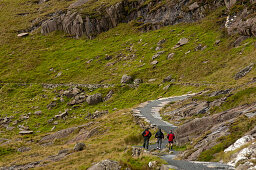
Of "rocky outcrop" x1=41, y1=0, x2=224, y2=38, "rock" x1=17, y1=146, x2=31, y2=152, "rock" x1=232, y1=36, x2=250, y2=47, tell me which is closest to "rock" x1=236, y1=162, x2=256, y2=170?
"rock" x1=17, y1=146, x2=31, y2=152

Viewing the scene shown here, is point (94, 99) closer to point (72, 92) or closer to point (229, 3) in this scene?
point (72, 92)

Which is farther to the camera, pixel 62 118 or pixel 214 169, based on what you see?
pixel 62 118

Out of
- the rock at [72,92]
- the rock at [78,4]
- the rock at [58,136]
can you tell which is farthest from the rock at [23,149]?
the rock at [78,4]

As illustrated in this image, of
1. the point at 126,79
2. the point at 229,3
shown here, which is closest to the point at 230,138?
the point at 126,79

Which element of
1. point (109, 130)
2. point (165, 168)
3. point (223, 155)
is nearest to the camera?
point (165, 168)

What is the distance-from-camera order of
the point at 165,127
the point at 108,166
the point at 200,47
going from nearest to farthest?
the point at 108,166, the point at 165,127, the point at 200,47

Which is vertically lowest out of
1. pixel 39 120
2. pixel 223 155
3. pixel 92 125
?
pixel 39 120

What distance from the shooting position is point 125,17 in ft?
349

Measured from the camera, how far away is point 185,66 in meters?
61.5

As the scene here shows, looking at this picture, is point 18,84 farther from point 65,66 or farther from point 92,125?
point 92,125

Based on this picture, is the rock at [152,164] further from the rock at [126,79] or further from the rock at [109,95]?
the rock at [126,79]

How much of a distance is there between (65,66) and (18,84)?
15.1 metres

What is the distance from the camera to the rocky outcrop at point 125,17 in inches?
3526

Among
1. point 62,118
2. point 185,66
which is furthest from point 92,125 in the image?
point 185,66
